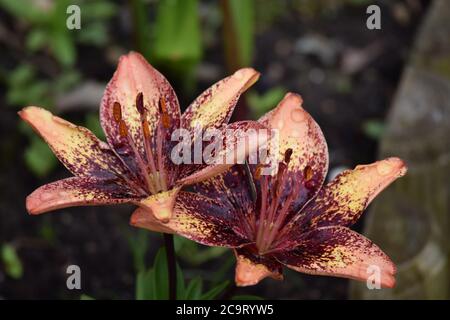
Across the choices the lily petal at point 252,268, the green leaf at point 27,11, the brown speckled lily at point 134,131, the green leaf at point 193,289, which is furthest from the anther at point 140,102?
the green leaf at point 27,11

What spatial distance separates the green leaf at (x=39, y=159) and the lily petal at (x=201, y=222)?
1.05 meters

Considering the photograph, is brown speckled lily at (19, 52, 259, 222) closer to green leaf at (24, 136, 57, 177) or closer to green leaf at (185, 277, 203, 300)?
green leaf at (185, 277, 203, 300)

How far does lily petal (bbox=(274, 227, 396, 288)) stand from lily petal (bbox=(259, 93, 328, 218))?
8cm

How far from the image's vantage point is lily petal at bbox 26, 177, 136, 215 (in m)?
0.91

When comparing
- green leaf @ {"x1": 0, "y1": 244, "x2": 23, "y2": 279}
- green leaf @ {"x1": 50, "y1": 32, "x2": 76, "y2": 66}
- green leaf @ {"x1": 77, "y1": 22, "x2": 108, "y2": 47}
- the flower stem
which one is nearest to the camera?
the flower stem

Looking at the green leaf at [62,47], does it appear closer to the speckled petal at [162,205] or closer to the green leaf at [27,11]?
the green leaf at [27,11]

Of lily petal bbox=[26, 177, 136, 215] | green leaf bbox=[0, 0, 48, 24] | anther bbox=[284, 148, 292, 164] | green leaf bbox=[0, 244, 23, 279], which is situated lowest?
green leaf bbox=[0, 244, 23, 279]

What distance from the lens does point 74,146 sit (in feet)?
3.43

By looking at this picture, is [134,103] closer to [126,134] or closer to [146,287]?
[126,134]

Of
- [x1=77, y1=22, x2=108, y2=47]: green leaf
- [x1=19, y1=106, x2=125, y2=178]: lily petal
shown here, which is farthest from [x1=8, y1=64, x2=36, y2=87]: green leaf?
[x1=19, y1=106, x2=125, y2=178]: lily petal
